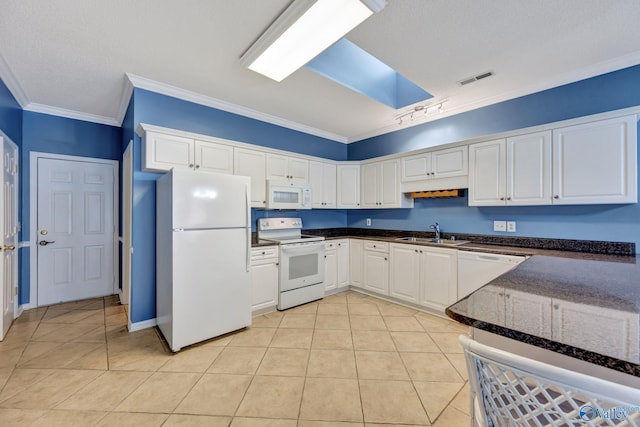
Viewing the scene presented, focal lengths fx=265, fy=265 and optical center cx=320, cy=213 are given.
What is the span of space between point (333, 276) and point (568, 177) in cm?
292

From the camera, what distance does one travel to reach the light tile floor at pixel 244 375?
1670mm

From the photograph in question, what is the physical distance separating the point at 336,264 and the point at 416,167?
1.82 metres

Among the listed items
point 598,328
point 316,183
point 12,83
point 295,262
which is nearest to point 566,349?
point 598,328

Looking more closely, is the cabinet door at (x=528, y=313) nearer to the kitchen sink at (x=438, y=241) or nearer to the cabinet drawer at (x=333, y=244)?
the kitchen sink at (x=438, y=241)

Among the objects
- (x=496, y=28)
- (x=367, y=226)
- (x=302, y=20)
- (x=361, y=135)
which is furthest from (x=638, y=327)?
(x=361, y=135)

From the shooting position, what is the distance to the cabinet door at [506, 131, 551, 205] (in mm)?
2607

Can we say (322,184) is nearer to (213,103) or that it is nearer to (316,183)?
(316,183)

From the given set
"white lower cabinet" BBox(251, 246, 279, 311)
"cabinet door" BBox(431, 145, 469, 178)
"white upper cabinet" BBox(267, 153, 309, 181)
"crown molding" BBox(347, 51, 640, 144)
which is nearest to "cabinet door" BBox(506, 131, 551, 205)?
"cabinet door" BBox(431, 145, 469, 178)

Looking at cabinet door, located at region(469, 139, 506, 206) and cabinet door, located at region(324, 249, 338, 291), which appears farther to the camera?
cabinet door, located at region(324, 249, 338, 291)

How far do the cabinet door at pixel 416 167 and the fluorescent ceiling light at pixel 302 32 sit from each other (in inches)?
81.1

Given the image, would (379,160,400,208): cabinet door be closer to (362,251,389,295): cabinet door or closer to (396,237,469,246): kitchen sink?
(396,237,469,246): kitchen sink

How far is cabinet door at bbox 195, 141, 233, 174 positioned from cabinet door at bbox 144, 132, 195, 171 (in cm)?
7

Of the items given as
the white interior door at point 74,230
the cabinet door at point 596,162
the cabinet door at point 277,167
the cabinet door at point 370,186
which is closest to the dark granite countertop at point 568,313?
the cabinet door at point 596,162

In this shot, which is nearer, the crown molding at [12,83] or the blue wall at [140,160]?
the crown molding at [12,83]
